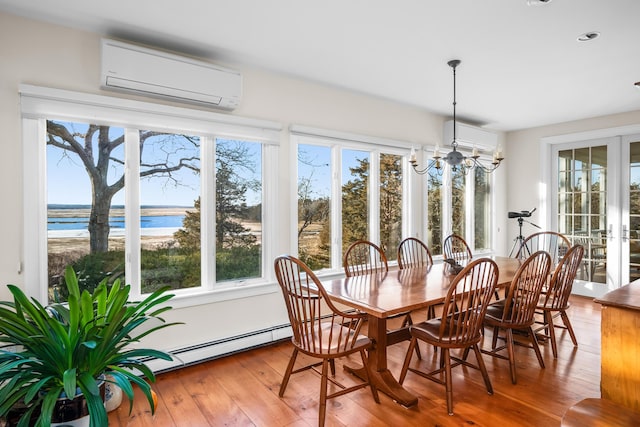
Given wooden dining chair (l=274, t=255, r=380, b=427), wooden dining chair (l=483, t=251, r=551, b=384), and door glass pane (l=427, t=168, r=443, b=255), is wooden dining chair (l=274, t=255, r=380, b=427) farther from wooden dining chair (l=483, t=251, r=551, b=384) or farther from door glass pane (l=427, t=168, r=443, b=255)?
door glass pane (l=427, t=168, r=443, b=255)

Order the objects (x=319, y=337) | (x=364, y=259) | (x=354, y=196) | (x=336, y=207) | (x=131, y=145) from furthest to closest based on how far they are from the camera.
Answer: (x=354, y=196) → (x=336, y=207) → (x=364, y=259) → (x=131, y=145) → (x=319, y=337)

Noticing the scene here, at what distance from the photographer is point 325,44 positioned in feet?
9.20

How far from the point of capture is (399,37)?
269cm

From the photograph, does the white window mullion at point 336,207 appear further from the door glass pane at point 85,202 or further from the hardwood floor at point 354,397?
the door glass pane at point 85,202

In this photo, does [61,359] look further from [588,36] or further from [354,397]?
[588,36]

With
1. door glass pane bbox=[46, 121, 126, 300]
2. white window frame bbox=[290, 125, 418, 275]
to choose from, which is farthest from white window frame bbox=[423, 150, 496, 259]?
door glass pane bbox=[46, 121, 126, 300]

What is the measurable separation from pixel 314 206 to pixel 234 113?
4.06 feet

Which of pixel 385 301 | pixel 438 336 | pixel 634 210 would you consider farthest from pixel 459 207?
pixel 385 301

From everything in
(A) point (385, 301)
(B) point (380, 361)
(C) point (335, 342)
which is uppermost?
→ (A) point (385, 301)

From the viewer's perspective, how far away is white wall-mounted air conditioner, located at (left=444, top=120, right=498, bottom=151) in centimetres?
486

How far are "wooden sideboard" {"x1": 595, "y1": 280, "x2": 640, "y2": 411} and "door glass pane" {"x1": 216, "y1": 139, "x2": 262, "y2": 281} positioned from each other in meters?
2.59

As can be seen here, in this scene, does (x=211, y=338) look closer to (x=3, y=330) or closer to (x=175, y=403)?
(x=175, y=403)

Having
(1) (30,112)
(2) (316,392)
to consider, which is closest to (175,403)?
(2) (316,392)

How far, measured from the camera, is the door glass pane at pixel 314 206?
3.72m
